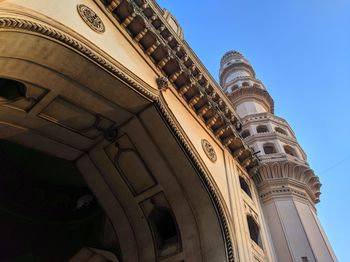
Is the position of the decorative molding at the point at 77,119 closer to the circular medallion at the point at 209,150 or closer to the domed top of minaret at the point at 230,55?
the circular medallion at the point at 209,150

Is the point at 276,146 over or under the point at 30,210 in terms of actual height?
over

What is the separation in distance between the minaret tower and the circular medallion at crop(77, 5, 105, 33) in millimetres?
7138

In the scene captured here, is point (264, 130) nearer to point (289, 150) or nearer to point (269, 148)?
point (269, 148)

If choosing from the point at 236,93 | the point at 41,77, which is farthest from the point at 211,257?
the point at 236,93

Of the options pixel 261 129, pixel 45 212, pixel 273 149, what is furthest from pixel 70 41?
pixel 261 129

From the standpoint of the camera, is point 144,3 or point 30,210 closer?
point 144,3

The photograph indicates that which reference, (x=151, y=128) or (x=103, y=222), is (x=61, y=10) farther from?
(x=103, y=222)

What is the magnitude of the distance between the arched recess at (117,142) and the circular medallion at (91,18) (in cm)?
76

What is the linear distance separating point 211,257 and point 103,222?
3.54 meters

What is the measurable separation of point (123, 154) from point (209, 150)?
229 centimetres

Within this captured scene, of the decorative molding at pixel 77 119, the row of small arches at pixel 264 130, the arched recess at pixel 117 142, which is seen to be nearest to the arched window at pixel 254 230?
the arched recess at pixel 117 142

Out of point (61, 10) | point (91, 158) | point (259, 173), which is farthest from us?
point (259, 173)

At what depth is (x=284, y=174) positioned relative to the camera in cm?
1164

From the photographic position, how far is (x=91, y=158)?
27.8 ft
